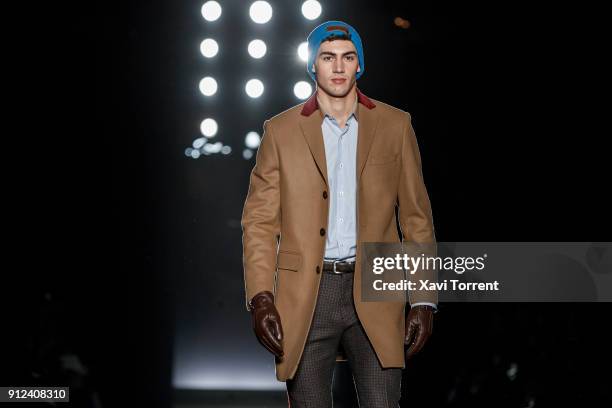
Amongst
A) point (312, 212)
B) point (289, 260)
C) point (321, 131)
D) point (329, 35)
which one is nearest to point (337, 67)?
point (329, 35)

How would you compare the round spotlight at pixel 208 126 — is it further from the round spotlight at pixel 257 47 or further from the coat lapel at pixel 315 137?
the coat lapel at pixel 315 137

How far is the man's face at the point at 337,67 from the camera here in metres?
2.50

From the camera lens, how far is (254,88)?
4.71 m

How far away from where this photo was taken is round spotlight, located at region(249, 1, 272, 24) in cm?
465

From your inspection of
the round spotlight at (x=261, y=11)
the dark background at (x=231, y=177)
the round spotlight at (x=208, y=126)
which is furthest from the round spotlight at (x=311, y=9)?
the round spotlight at (x=208, y=126)

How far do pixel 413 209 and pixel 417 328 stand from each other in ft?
1.21

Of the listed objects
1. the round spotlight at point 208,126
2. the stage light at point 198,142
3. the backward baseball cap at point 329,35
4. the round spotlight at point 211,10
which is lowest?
the stage light at point 198,142

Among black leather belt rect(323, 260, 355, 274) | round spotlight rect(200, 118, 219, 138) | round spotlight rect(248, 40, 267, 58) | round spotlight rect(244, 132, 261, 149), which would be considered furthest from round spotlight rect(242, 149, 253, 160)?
black leather belt rect(323, 260, 355, 274)

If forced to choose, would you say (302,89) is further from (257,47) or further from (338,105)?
(338,105)

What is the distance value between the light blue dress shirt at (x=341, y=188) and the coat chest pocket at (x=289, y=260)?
0.09m

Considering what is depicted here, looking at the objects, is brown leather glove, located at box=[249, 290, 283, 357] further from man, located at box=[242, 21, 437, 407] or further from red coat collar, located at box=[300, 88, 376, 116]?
red coat collar, located at box=[300, 88, 376, 116]

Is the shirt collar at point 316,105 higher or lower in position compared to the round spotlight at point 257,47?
lower

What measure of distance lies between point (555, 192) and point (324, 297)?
101 inches

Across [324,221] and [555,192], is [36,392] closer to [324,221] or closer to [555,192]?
[324,221]
